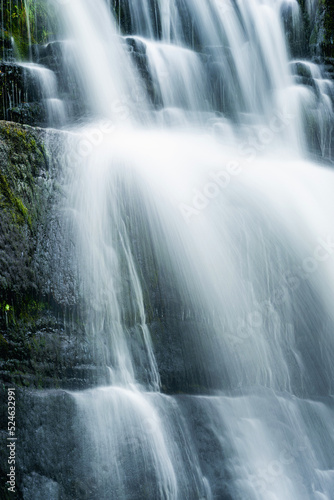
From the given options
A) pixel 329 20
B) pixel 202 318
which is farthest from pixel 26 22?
pixel 329 20

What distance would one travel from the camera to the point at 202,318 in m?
4.91

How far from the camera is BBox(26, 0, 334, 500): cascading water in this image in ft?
12.7

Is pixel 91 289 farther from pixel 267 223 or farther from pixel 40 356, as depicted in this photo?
pixel 267 223

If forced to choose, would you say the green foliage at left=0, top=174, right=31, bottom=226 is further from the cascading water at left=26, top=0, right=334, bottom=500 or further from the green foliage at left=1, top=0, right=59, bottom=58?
the green foliage at left=1, top=0, right=59, bottom=58

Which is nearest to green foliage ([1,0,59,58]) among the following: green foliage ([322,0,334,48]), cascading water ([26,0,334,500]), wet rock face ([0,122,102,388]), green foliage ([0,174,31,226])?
cascading water ([26,0,334,500])

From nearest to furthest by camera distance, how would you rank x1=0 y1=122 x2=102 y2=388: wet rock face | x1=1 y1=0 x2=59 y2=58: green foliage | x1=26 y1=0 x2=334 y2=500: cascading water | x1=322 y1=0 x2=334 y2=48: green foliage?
x1=0 y1=122 x2=102 y2=388: wet rock face
x1=26 y1=0 x2=334 y2=500: cascading water
x1=1 y1=0 x2=59 y2=58: green foliage
x1=322 y1=0 x2=334 y2=48: green foliage

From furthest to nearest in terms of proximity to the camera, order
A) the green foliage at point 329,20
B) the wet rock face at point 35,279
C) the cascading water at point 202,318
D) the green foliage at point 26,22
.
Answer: the green foliage at point 329,20
the green foliage at point 26,22
the cascading water at point 202,318
the wet rock face at point 35,279

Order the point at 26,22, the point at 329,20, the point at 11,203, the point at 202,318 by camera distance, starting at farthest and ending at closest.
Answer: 1. the point at 329,20
2. the point at 26,22
3. the point at 202,318
4. the point at 11,203

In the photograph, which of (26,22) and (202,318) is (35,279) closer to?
(202,318)

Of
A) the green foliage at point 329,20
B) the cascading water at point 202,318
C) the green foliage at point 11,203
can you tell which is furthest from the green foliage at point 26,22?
the green foliage at point 329,20

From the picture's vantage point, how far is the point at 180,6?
12.0 m

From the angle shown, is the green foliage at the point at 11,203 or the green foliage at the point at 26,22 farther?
the green foliage at the point at 26,22

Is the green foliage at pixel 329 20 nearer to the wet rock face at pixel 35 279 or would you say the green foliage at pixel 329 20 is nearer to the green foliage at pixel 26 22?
the green foliage at pixel 26 22

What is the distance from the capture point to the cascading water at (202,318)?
12.7 ft
